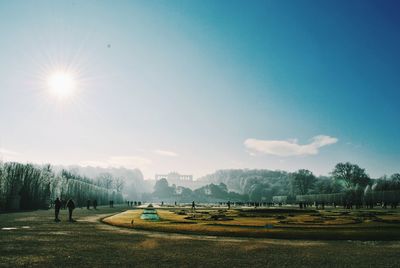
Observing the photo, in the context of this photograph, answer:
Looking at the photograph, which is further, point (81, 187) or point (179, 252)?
point (81, 187)

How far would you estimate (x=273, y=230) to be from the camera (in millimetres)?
18203

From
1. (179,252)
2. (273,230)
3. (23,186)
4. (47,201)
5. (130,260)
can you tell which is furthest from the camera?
(47,201)

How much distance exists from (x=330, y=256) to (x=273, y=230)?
6361 mm

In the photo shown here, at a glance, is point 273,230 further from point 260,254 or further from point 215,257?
point 215,257

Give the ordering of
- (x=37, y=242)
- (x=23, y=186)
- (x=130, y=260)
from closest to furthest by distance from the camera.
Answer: (x=130, y=260), (x=37, y=242), (x=23, y=186)

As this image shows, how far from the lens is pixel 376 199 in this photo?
95.3 meters

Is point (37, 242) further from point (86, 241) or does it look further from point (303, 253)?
point (303, 253)

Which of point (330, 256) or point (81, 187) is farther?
point (81, 187)

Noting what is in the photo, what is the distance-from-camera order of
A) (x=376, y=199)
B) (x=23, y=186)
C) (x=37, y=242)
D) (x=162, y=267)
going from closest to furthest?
(x=162, y=267) → (x=37, y=242) → (x=23, y=186) → (x=376, y=199)

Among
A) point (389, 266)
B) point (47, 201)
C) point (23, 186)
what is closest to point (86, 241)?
point (389, 266)

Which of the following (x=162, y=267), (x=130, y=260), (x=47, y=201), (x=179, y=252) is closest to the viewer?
(x=162, y=267)

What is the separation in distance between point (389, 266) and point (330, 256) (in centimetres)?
204

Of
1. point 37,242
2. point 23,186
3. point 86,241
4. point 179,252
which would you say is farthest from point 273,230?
point 23,186

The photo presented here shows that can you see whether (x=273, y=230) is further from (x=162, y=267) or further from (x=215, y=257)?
(x=162, y=267)
